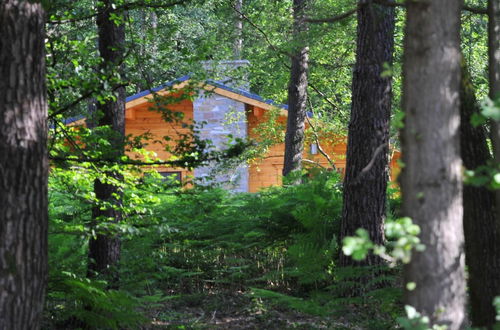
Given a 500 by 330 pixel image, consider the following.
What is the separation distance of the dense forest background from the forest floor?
1.3 inches

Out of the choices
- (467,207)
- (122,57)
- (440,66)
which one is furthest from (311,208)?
(440,66)

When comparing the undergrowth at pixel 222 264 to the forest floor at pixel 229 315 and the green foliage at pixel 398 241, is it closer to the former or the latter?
the forest floor at pixel 229 315

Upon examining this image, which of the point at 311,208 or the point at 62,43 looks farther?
the point at 311,208

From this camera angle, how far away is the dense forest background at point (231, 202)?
8.24 feet

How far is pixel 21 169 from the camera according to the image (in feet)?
14.6

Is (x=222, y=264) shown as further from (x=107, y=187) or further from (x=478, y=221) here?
(x=478, y=221)

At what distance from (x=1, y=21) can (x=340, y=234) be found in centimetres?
553

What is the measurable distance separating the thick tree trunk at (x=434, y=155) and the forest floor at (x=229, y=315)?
4.63 metres

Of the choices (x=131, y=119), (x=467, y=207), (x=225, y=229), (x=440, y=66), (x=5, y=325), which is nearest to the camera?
(x=440, y=66)

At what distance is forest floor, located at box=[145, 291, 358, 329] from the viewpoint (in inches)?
298

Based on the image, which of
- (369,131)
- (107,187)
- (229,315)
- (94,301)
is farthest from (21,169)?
(369,131)

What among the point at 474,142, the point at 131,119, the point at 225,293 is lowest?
the point at 225,293

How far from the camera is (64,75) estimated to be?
625cm

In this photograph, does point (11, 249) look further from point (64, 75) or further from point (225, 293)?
point (225, 293)
